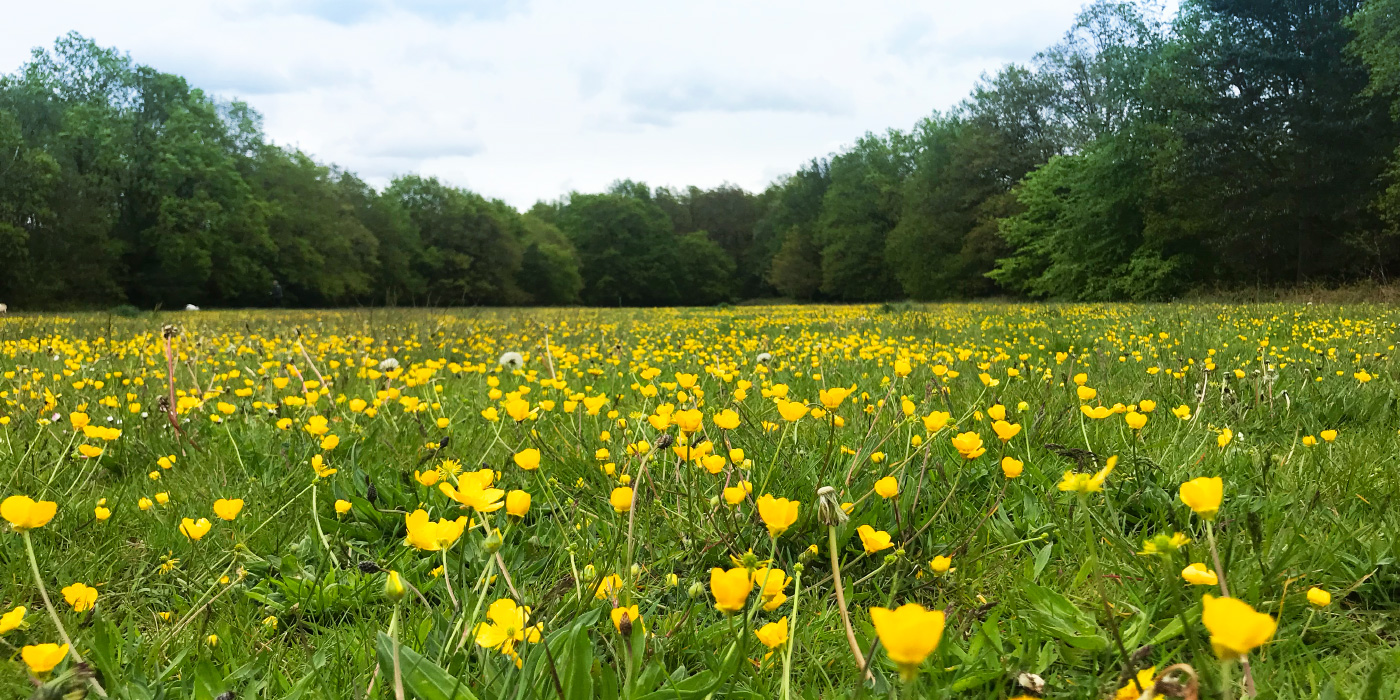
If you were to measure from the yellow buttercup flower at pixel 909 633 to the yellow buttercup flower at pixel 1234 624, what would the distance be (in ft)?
0.61

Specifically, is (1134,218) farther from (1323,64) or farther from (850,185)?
(850,185)

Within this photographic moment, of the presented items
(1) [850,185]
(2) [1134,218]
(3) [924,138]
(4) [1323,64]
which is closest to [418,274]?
(1) [850,185]

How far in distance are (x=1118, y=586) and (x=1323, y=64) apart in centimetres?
2579

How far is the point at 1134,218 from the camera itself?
25453 millimetres

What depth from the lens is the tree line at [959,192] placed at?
19859mm

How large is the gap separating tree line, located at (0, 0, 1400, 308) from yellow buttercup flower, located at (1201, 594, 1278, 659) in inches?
437

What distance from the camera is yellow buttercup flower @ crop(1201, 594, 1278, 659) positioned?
1.69 ft

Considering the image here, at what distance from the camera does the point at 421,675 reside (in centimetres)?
103

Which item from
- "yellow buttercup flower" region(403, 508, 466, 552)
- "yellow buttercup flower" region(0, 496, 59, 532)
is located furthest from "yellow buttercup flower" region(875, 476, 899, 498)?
"yellow buttercup flower" region(0, 496, 59, 532)

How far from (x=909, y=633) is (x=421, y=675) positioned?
0.78 meters

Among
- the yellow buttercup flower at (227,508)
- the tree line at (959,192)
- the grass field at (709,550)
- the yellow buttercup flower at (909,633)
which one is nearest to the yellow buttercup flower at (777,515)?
the grass field at (709,550)

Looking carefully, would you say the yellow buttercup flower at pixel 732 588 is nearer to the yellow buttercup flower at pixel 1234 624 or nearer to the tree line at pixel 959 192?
the yellow buttercup flower at pixel 1234 624

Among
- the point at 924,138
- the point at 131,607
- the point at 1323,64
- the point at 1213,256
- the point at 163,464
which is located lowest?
the point at 131,607

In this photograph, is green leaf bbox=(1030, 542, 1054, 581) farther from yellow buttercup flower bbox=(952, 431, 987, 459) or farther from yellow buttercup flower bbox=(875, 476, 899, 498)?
yellow buttercup flower bbox=(875, 476, 899, 498)
